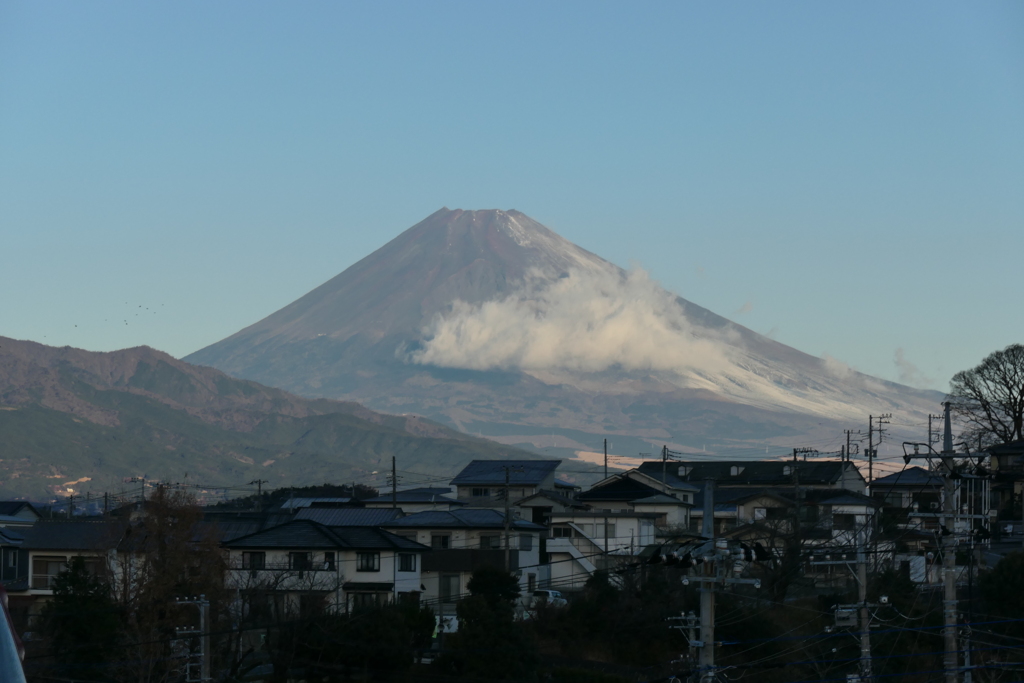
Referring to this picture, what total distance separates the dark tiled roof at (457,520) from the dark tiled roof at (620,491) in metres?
13.4

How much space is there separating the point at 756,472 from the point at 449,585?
35334 mm

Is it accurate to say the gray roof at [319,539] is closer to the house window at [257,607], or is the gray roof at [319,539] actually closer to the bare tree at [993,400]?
the house window at [257,607]

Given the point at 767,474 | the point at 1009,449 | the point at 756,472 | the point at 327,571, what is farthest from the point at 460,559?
the point at 756,472

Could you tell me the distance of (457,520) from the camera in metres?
44.8

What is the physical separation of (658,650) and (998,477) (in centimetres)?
2107

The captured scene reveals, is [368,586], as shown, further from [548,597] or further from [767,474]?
[767,474]

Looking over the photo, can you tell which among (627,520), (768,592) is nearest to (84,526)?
(627,520)

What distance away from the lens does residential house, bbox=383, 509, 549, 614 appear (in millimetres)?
41594

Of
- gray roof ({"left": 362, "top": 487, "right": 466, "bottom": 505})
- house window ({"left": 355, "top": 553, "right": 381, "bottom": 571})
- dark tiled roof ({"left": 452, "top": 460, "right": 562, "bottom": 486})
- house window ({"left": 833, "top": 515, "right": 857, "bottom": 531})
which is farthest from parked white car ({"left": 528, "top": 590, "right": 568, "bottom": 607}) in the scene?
dark tiled roof ({"left": 452, "top": 460, "right": 562, "bottom": 486})

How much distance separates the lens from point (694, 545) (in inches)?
643

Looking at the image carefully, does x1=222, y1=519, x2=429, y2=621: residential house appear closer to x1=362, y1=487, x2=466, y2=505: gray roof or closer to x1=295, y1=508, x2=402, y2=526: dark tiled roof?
x1=295, y1=508, x2=402, y2=526: dark tiled roof

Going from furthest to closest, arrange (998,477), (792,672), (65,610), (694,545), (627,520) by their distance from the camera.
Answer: (627,520), (998,477), (65,610), (792,672), (694,545)

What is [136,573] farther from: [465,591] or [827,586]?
[827,586]

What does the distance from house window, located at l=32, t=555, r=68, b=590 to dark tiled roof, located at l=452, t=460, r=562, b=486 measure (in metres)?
25.2
